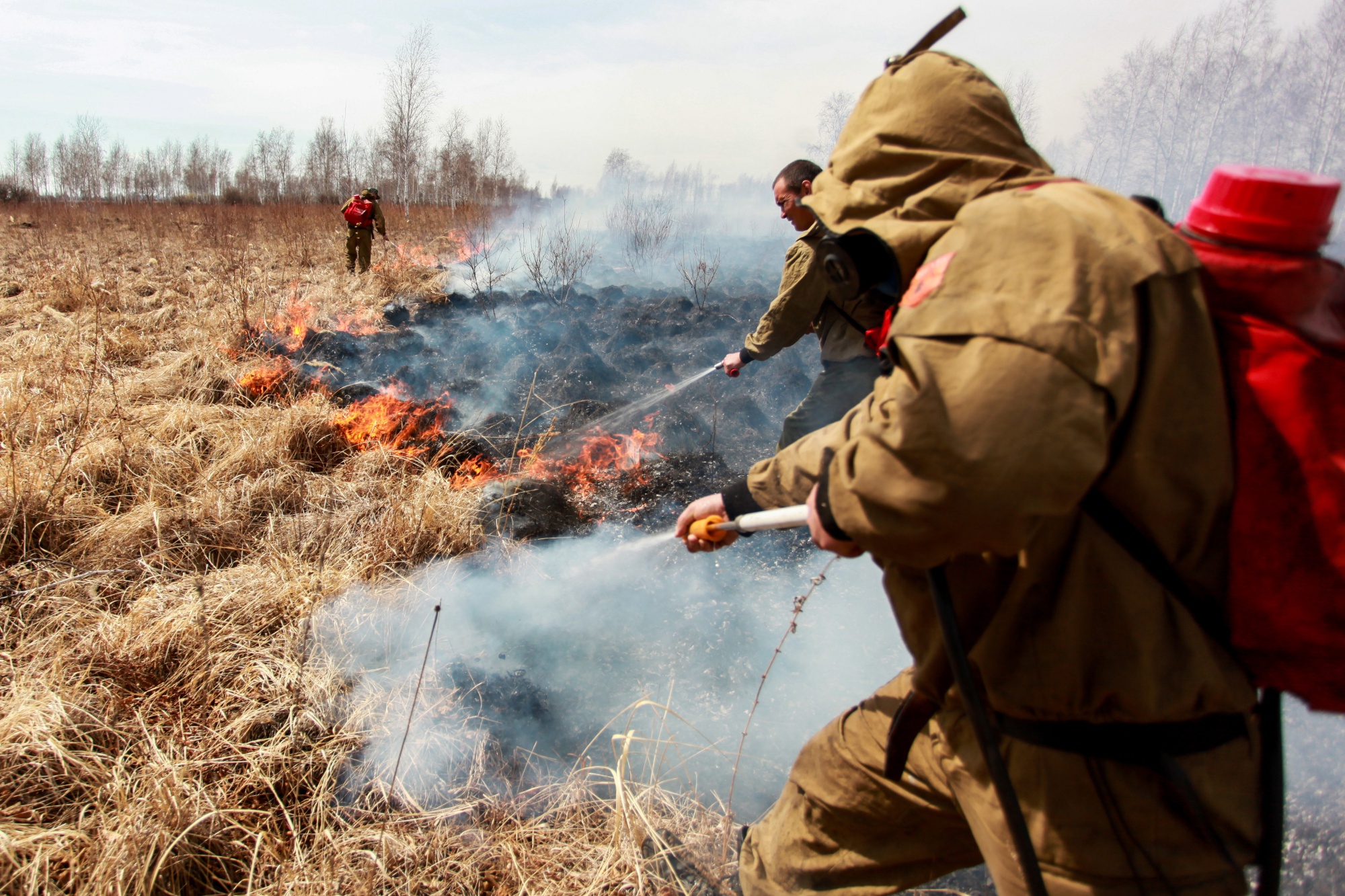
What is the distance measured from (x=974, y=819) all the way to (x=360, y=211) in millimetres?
12440

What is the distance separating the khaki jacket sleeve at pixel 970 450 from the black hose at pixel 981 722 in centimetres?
13

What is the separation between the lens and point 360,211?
11023 mm

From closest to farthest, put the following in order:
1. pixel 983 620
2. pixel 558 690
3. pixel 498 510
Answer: pixel 983 620
pixel 558 690
pixel 498 510

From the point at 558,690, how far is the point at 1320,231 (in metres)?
2.61

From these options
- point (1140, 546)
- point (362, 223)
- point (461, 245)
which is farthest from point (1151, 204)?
point (461, 245)

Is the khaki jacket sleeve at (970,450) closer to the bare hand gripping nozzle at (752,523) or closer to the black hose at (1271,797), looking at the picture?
the bare hand gripping nozzle at (752,523)

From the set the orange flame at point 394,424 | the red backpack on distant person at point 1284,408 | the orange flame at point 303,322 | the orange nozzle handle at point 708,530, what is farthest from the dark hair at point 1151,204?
Result: the orange flame at point 303,322

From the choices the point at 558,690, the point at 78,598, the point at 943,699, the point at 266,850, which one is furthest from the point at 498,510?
the point at 943,699

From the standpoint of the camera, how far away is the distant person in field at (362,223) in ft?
36.0

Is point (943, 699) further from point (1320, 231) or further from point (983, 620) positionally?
point (1320, 231)

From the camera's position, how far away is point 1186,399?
0.87m

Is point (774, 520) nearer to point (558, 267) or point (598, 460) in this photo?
point (598, 460)

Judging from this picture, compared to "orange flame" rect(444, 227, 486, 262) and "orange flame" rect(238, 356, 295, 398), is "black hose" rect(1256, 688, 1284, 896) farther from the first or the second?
"orange flame" rect(444, 227, 486, 262)

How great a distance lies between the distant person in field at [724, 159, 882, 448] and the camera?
128 inches
